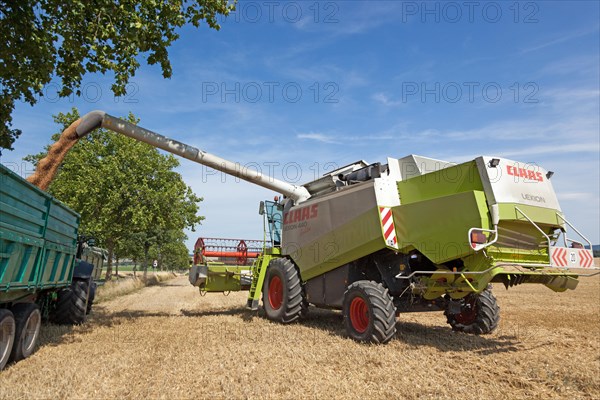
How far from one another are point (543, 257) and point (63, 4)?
850cm

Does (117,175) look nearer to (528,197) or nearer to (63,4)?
(63,4)

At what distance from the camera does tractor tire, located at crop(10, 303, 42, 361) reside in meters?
5.27

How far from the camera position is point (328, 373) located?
4859mm

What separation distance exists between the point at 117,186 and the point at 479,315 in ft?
65.6

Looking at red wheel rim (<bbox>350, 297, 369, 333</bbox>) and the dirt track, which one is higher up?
red wheel rim (<bbox>350, 297, 369, 333</bbox>)

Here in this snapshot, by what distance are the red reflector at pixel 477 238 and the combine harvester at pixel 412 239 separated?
15 mm

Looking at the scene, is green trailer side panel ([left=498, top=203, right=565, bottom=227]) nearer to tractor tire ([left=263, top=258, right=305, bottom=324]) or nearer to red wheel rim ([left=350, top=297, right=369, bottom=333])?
red wheel rim ([left=350, top=297, right=369, bottom=333])

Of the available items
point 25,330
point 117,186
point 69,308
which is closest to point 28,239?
point 25,330

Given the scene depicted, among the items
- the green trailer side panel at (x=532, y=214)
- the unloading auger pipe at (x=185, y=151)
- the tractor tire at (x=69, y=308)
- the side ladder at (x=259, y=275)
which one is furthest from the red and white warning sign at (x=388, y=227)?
the tractor tire at (x=69, y=308)

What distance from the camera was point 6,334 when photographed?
5.05 m

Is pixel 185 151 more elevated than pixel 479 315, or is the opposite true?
pixel 185 151

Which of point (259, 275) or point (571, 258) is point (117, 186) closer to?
point (259, 275)

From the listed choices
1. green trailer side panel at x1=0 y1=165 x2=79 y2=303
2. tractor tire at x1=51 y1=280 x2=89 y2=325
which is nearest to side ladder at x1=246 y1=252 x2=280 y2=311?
tractor tire at x1=51 y1=280 x2=89 y2=325

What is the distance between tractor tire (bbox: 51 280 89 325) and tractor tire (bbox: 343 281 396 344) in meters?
5.15
